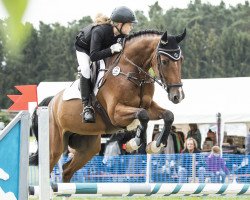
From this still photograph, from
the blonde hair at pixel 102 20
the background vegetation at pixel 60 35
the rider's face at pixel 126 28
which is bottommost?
the background vegetation at pixel 60 35

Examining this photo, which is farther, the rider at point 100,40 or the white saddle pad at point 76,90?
the white saddle pad at point 76,90

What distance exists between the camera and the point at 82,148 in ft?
22.0

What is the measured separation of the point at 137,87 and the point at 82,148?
1221 mm

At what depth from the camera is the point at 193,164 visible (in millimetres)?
12133

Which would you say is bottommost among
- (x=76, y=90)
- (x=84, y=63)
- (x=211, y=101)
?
(x=76, y=90)

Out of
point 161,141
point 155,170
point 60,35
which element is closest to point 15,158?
point 60,35

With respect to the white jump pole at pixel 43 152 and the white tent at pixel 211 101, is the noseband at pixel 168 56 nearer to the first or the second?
the white jump pole at pixel 43 152

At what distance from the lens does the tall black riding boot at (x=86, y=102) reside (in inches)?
235

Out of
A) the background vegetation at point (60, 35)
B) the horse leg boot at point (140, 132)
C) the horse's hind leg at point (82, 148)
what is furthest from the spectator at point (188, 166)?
the background vegetation at point (60, 35)

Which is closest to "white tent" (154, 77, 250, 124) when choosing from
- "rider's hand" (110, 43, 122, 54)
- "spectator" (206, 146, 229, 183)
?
"spectator" (206, 146, 229, 183)

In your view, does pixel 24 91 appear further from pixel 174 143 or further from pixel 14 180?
pixel 174 143

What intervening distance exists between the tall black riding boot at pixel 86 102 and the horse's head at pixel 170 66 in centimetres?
84

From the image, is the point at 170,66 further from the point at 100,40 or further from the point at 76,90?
the point at 76,90

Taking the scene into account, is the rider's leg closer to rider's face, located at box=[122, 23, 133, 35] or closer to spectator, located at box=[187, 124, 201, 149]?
rider's face, located at box=[122, 23, 133, 35]
